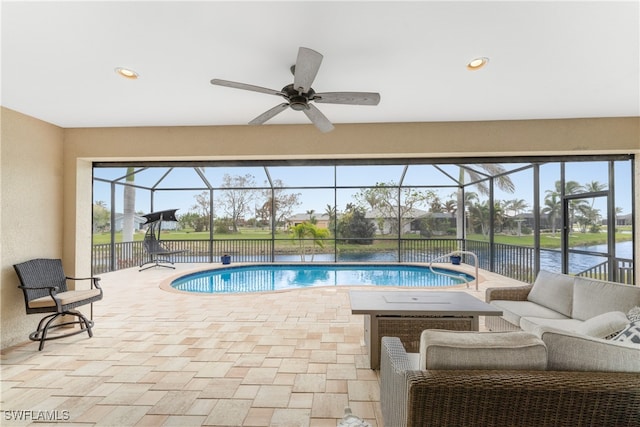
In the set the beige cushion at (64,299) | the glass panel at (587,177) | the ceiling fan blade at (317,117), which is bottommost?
the beige cushion at (64,299)

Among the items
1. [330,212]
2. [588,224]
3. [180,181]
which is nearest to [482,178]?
[588,224]

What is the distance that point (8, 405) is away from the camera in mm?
2160

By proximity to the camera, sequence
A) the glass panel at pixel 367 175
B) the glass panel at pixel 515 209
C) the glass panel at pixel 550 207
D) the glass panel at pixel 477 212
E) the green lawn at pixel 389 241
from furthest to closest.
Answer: the glass panel at pixel 367 175, the glass panel at pixel 477 212, the glass panel at pixel 515 209, the glass panel at pixel 550 207, the green lawn at pixel 389 241

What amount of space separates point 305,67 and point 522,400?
2057mm

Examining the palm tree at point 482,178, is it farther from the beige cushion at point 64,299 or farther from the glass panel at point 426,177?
the beige cushion at point 64,299

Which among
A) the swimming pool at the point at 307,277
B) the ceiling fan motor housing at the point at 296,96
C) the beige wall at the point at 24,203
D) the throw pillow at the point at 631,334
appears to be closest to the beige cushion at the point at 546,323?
the throw pillow at the point at 631,334

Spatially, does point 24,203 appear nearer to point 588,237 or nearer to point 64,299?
point 64,299

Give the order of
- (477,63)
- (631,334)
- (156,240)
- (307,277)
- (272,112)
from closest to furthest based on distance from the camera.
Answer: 1. (631,334)
2. (477,63)
3. (272,112)
4. (307,277)
5. (156,240)

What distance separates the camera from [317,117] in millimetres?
2654

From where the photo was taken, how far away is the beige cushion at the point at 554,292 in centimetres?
287

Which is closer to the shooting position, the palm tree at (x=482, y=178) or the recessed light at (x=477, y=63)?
the recessed light at (x=477, y=63)

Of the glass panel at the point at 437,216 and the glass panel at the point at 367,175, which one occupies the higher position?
the glass panel at the point at 367,175

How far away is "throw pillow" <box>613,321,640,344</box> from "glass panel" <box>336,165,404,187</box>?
6715mm

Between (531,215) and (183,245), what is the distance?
29.3 ft
